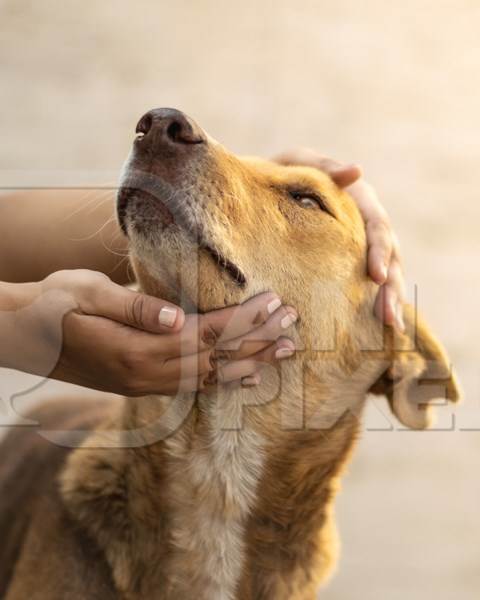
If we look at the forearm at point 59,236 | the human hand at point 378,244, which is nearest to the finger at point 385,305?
the human hand at point 378,244

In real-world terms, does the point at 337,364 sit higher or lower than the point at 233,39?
lower

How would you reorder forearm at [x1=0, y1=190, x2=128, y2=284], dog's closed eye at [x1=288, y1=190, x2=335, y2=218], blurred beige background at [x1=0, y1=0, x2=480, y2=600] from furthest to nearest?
blurred beige background at [x1=0, y1=0, x2=480, y2=600], forearm at [x1=0, y1=190, x2=128, y2=284], dog's closed eye at [x1=288, y1=190, x2=335, y2=218]

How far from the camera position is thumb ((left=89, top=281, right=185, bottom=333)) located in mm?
1617

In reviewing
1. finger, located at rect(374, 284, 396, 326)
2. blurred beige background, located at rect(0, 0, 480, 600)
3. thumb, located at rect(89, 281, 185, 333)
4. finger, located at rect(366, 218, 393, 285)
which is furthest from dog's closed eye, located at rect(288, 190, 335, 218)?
blurred beige background, located at rect(0, 0, 480, 600)

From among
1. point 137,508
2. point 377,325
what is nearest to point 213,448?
point 137,508

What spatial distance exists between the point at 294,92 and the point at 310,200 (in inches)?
115

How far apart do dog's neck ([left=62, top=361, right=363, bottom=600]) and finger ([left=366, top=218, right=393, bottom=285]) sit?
345mm

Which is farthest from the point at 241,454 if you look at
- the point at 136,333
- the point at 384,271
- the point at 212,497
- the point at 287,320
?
the point at 384,271

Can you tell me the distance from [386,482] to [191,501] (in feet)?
7.82

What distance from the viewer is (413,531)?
155 inches

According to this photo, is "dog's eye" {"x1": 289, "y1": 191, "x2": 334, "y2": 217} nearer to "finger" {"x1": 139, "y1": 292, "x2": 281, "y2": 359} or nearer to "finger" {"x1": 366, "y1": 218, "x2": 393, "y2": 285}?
"finger" {"x1": 366, "y1": 218, "x2": 393, "y2": 285}

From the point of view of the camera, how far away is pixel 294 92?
15.5ft

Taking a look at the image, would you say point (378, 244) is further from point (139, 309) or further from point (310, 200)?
point (139, 309)

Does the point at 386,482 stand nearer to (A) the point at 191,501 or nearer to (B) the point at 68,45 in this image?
(A) the point at 191,501
